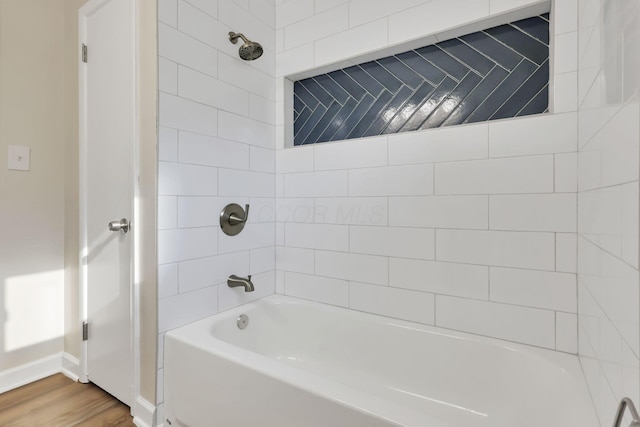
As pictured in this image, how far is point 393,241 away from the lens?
63.6 inches

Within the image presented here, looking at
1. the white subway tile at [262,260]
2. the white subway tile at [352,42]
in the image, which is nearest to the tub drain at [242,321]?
the white subway tile at [262,260]

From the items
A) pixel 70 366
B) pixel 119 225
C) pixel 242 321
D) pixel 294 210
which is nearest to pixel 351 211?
pixel 294 210

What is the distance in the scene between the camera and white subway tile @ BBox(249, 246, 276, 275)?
6.17 feet

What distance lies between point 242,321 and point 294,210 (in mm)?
702

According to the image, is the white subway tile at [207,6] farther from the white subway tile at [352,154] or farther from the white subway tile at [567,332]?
the white subway tile at [567,332]

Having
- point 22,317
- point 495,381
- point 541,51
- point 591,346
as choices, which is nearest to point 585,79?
point 541,51

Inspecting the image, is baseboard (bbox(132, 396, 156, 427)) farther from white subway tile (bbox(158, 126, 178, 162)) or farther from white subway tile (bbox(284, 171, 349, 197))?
white subway tile (bbox(284, 171, 349, 197))

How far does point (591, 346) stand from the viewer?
0.98 metres

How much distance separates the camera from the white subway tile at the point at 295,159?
6.20 ft

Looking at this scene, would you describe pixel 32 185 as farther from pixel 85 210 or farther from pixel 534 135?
pixel 534 135

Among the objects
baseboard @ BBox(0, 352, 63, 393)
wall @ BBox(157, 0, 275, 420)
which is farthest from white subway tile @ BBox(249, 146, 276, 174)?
baseboard @ BBox(0, 352, 63, 393)

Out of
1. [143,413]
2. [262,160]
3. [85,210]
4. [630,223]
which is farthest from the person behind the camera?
[262,160]

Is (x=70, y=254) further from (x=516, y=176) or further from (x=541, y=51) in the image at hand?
(x=541, y=51)

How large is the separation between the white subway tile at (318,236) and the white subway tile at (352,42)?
0.95m
